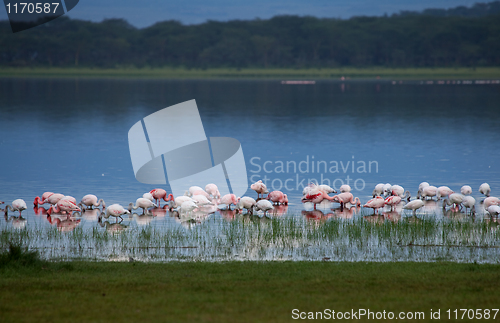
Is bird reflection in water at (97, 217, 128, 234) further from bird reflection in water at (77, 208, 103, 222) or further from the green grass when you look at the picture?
the green grass

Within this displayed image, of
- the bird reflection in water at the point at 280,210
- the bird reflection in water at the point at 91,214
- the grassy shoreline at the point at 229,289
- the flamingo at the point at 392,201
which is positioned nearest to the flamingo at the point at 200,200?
the bird reflection in water at the point at 280,210

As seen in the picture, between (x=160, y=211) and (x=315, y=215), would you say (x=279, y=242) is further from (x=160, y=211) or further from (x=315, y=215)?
(x=160, y=211)

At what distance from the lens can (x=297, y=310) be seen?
26.7 feet

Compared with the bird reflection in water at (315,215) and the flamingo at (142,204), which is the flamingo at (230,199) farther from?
the flamingo at (142,204)

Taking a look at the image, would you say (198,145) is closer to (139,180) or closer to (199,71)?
(139,180)

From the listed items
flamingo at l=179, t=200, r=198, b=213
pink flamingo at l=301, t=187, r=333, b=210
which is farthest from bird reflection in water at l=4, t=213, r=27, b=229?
pink flamingo at l=301, t=187, r=333, b=210

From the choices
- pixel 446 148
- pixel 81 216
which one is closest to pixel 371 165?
pixel 446 148

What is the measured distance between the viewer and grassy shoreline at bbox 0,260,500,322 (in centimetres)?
805

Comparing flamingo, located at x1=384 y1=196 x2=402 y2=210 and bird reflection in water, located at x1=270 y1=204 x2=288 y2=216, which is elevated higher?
Result: flamingo, located at x1=384 y1=196 x2=402 y2=210

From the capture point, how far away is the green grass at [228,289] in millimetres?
8039

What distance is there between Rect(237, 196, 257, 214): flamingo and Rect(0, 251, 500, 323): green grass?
5503 mm

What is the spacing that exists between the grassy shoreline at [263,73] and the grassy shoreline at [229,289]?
16198cm

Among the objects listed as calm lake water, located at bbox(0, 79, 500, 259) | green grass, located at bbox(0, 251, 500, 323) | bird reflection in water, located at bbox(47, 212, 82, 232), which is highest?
green grass, located at bbox(0, 251, 500, 323)

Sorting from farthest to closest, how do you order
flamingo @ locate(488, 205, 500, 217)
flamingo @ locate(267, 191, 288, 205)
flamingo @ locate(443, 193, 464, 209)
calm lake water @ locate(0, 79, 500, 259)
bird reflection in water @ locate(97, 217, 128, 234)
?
calm lake water @ locate(0, 79, 500, 259)
flamingo @ locate(267, 191, 288, 205)
flamingo @ locate(443, 193, 464, 209)
flamingo @ locate(488, 205, 500, 217)
bird reflection in water @ locate(97, 217, 128, 234)
